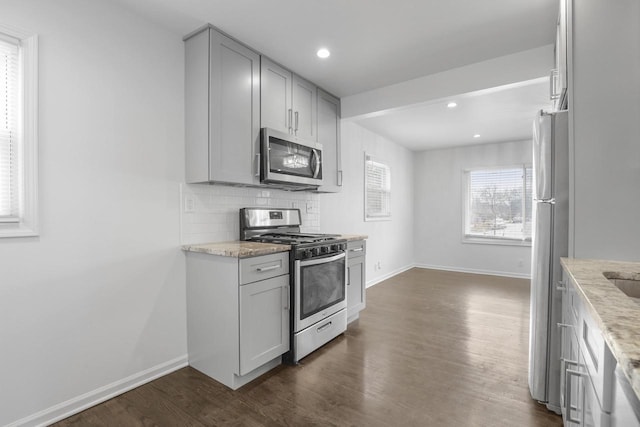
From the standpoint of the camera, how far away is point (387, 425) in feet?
5.91

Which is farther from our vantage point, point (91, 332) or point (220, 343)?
point (220, 343)

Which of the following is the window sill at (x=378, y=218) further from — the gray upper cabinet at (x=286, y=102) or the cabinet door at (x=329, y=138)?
the gray upper cabinet at (x=286, y=102)

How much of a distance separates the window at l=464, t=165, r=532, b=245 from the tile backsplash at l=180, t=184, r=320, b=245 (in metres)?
4.50

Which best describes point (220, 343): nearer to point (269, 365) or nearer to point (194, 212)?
point (269, 365)

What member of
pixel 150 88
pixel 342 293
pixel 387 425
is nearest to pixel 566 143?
pixel 387 425

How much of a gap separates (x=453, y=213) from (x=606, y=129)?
513cm

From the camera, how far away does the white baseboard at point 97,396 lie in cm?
181

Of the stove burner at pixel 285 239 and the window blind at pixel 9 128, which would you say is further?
the stove burner at pixel 285 239

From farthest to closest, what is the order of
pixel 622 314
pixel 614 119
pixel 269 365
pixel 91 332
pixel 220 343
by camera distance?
pixel 269 365, pixel 220 343, pixel 91 332, pixel 614 119, pixel 622 314

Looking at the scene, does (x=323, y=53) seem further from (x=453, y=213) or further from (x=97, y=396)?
(x=453, y=213)

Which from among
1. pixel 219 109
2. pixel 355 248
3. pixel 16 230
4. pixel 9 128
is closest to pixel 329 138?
pixel 355 248

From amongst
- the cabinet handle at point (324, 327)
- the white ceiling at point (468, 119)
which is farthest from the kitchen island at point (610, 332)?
the white ceiling at point (468, 119)

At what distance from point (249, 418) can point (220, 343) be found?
22.3 inches

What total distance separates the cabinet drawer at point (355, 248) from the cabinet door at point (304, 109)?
3.92 ft
